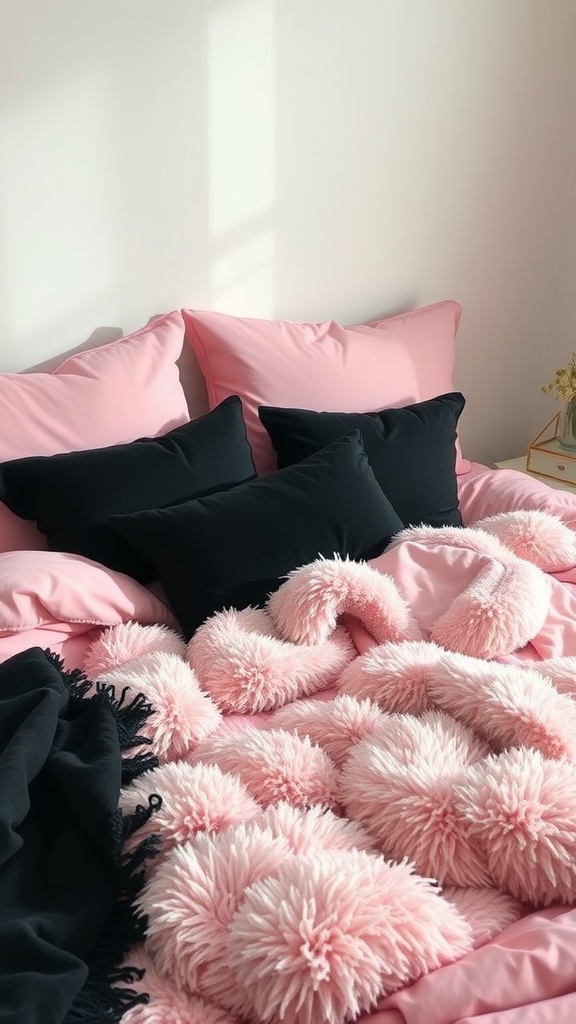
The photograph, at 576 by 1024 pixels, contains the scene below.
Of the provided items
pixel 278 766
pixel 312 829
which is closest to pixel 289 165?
pixel 278 766

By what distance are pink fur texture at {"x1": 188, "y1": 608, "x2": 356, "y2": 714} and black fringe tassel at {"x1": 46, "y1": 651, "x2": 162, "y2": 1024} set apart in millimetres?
148

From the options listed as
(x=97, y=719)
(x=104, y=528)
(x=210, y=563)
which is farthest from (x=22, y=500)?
(x=97, y=719)

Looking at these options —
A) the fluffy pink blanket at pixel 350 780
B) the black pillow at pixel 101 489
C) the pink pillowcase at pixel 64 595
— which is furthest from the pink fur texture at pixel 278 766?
the black pillow at pixel 101 489

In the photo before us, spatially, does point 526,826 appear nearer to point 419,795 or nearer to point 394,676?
point 419,795

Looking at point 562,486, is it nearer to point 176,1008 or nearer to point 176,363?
point 176,363

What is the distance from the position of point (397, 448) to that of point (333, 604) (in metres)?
0.57

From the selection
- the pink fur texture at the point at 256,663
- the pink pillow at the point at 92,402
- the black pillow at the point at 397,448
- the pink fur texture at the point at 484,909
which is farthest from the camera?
the black pillow at the point at 397,448

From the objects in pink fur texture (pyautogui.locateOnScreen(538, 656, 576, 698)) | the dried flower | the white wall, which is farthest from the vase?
pink fur texture (pyautogui.locateOnScreen(538, 656, 576, 698))

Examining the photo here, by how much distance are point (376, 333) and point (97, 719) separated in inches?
52.4

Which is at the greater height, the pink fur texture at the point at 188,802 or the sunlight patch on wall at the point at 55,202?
the sunlight patch on wall at the point at 55,202

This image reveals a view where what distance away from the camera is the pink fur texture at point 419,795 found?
3.49 feet

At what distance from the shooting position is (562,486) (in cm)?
253

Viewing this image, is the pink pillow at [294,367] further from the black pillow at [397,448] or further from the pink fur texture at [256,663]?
the pink fur texture at [256,663]

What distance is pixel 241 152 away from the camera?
2.05m
